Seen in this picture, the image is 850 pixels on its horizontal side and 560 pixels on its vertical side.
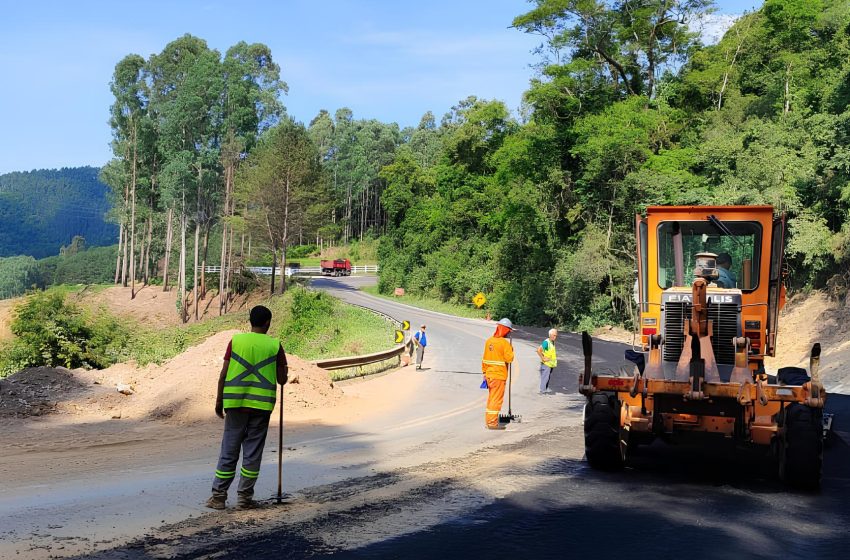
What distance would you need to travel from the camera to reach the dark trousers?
751 cm

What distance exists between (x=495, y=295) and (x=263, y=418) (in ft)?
152

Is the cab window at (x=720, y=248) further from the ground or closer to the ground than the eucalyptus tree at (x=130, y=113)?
closer to the ground

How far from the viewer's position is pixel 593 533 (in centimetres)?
700

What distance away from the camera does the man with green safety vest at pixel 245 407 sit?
7523 millimetres

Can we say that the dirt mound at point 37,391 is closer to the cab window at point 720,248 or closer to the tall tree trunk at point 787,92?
the cab window at point 720,248

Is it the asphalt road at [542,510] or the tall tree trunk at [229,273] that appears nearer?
the asphalt road at [542,510]

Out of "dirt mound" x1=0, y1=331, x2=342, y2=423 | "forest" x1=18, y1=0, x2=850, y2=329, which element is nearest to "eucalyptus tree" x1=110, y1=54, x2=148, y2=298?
"forest" x1=18, y1=0, x2=850, y2=329

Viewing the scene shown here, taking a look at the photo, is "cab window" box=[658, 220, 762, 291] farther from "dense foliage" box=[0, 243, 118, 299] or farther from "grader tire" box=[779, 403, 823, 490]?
"dense foliage" box=[0, 243, 118, 299]

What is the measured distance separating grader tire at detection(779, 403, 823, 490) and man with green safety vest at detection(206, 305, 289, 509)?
5751 mm

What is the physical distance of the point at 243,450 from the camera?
757 centimetres

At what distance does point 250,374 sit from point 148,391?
8.87 meters

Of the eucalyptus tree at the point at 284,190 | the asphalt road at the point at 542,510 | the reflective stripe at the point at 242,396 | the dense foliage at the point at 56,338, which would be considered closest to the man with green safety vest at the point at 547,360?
the asphalt road at the point at 542,510

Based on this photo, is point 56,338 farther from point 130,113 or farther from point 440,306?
point 130,113

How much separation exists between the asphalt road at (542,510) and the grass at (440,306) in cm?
4090
